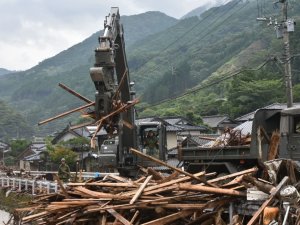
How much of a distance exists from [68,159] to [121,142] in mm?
25012

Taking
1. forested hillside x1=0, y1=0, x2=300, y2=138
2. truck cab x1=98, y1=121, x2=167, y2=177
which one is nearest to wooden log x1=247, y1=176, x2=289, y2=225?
truck cab x1=98, y1=121, x2=167, y2=177

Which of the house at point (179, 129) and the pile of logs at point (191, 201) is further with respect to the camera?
the house at point (179, 129)

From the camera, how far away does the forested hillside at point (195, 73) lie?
56062mm

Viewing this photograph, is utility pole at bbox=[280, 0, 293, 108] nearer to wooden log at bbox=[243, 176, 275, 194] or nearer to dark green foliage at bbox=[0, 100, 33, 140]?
wooden log at bbox=[243, 176, 275, 194]

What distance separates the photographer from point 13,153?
6425 centimetres

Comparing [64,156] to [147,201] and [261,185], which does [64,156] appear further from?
[261,185]

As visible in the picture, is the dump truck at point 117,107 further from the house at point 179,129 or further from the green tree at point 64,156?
the house at point 179,129

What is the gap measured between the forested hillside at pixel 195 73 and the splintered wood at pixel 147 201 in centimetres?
3065

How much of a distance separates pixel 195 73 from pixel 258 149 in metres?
86.0

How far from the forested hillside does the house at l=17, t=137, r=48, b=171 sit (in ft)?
37.9

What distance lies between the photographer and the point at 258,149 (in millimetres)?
11719

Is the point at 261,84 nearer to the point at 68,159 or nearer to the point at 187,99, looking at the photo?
the point at 68,159

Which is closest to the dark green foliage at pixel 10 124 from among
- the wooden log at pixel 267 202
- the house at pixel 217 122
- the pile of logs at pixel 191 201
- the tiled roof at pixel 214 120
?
the tiled roof at pixel 214 120

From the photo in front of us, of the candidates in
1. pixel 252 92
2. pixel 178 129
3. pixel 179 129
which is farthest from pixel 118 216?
pixel 252 92
